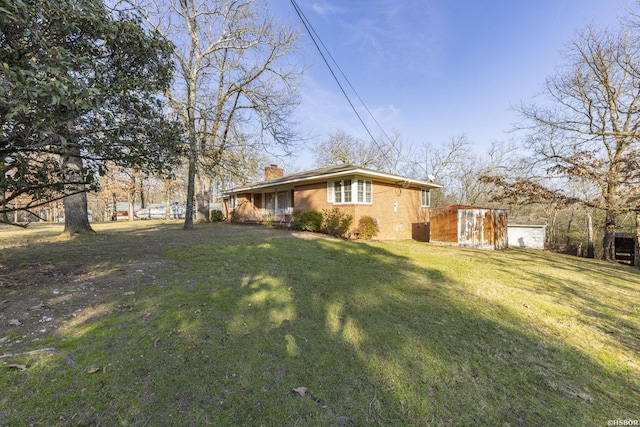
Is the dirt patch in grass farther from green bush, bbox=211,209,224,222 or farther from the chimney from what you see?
the chimney

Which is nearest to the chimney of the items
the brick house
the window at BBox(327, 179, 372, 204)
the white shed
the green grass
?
the brick house

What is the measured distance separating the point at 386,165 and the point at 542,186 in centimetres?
2108

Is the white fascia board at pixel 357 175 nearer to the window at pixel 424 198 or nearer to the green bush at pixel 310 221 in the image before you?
the window at pixel 424 198

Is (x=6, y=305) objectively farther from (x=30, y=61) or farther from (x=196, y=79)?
(x=196, y=79)

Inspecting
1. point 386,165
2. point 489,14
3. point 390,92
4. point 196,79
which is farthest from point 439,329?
point 386,165

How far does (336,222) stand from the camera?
12914mm

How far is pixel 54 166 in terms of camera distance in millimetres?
3939

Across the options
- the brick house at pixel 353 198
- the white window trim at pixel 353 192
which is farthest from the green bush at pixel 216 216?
the white window trim at pixel 353 192

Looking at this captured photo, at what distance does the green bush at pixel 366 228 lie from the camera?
12.8m

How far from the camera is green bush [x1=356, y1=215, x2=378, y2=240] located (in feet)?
41.8

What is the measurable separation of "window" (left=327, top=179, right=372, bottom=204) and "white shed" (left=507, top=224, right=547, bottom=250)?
13.2 m

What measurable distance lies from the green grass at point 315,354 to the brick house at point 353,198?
814 centimetres

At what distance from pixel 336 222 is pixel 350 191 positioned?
5.92 feet

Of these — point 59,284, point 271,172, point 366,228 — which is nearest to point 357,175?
point 366,228
